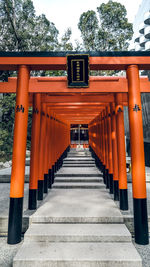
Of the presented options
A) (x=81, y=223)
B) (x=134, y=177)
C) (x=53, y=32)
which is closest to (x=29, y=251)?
(x=81, y=223)

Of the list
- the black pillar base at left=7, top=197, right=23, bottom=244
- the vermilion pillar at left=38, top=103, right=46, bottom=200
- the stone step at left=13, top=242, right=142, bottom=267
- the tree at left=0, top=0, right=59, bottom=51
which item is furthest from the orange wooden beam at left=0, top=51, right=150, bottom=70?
the tree at left=0, top=0, right=59, bottom=51

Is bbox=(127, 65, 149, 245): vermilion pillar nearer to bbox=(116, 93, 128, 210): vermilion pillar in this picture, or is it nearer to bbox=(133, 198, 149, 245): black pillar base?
bbox=(133, 198, 149, 245): black pillar base

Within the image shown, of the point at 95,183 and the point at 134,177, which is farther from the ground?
the point at 134,177

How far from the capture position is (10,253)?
3.20m

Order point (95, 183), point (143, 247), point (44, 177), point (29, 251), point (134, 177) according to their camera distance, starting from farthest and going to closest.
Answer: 1. point (95, 183)
2. point (44, 177)
3. point (134, 177)
4. point (143, 247)
5. point (29, 251)

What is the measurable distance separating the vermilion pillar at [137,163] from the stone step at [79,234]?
377 mm

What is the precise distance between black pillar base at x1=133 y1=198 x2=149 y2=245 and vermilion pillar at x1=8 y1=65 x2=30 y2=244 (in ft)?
8.73

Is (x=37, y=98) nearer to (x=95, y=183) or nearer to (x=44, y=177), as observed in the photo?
(x=44, y=177)

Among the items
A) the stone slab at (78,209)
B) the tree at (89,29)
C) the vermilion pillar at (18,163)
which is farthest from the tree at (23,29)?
the stone slab at (78,209)

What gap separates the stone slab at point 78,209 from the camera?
12.7 ft

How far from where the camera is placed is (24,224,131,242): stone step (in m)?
3.32

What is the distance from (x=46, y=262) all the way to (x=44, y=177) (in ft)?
11.6

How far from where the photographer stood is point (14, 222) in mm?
3490

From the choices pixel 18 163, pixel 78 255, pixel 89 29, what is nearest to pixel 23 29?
pixel 89 29
